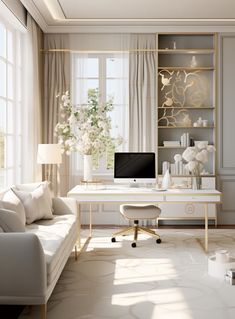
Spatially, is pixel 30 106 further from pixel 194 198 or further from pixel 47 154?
pixel 194 198

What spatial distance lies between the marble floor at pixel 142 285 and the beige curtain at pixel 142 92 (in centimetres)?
177

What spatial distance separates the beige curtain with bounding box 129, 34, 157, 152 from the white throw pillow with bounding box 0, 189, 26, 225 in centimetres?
284

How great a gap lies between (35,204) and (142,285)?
54.2 inches

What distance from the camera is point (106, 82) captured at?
6988mm

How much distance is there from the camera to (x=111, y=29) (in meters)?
6.84

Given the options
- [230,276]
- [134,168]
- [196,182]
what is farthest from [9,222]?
[196,182]

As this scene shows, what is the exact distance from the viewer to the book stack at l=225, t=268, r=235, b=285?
398cm

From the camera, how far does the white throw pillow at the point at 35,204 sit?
4539 millimetres

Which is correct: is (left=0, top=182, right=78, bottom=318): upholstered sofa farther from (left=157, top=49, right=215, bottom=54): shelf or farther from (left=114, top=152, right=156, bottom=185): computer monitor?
(left=157, top=49, right=215, bottom=54): shelf

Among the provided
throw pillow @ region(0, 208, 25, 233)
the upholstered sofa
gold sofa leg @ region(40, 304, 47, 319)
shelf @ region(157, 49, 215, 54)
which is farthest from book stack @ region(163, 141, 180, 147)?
gold sofa leg @ region(40, 304, 47, 319)

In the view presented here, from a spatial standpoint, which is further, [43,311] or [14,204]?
[14,204]

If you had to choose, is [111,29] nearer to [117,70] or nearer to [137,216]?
[117,70]

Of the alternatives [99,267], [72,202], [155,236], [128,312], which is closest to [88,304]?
[128,312]

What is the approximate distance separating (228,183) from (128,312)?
4.02 metres
